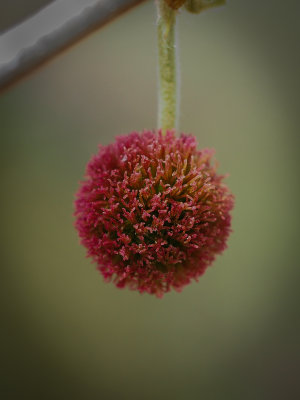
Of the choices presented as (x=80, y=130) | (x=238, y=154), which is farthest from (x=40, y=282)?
(x=238, y=154)

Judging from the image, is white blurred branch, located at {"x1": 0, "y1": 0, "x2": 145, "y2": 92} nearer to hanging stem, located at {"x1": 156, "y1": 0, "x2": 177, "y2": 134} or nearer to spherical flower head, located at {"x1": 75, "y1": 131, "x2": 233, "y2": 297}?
hanging stem, located at {"x1": 156, "y1": 0, "x2": 177, "y2": 134}

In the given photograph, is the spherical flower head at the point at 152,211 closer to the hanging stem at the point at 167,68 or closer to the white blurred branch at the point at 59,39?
the hanging stem at the point at 167,68

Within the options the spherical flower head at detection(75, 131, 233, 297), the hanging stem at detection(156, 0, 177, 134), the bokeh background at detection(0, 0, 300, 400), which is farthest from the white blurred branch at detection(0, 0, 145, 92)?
the bokeh background at detection(0, 0, 300, 400)

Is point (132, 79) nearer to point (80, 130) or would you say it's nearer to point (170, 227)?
point (80, 130)

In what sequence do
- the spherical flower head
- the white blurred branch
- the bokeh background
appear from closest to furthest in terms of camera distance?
the white blurred branch
the spherical flower head
the bokeh background

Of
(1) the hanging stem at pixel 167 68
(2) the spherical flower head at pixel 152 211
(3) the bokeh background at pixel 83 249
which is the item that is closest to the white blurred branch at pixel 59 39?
(1) the hanging stem at pixel 167 68

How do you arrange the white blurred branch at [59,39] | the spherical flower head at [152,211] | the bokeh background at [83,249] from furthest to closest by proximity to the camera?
the bokeh background at [83,249]
the spherical flower head at [152,211]
the white blurred branch at [59,39]
